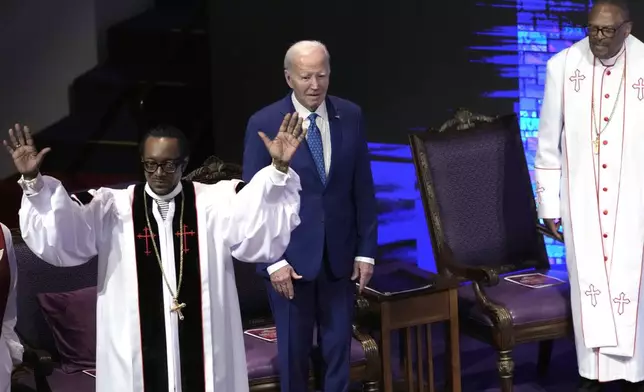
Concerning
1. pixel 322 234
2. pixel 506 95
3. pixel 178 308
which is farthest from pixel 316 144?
pixel 506 95

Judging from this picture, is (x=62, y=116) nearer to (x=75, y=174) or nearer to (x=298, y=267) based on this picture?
(x=75, y=174)

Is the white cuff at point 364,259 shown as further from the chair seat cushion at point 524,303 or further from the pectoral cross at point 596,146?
the pectoral cross at point 596,146

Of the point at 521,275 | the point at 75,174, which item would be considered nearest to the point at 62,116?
the point at 75,174

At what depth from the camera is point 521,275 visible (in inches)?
244

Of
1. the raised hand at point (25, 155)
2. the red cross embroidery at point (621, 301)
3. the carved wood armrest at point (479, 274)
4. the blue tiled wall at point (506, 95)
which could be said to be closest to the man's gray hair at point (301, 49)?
the raised hand at point (25, 155)

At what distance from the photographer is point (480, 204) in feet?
20.5

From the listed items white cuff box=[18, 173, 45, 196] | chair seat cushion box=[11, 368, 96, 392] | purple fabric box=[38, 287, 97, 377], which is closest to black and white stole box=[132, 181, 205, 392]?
white cuff box=[18, 173, 45, 196]

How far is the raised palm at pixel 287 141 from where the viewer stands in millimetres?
4160

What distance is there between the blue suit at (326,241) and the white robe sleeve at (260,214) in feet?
1.77

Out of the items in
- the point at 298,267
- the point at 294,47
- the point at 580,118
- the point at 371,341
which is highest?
the point at 294,47

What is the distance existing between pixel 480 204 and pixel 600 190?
0.82 meters

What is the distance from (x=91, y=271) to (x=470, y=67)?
8.52ft

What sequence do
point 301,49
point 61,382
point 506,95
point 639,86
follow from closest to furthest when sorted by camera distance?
point 301,49 < point 61,382 < point 639,86 < point 506,95

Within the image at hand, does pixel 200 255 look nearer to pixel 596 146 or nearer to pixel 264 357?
pixel 264 357
